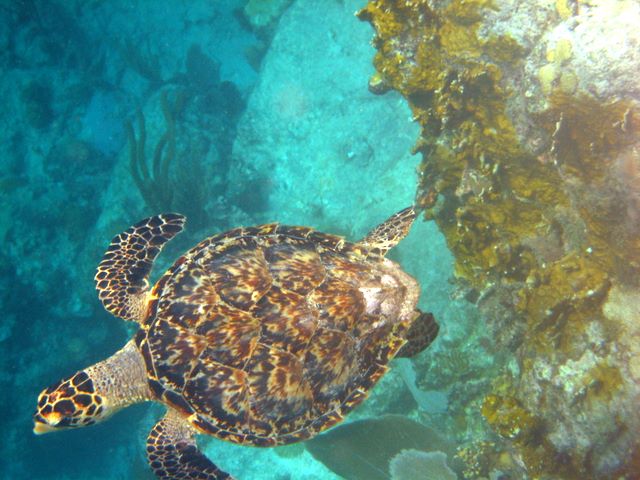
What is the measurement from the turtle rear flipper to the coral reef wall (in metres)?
0.75

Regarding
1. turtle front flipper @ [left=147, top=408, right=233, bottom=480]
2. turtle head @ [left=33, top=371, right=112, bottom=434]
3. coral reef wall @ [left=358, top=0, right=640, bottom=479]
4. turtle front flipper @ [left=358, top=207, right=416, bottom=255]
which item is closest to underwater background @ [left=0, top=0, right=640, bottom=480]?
coral reef wall @ [left=358, top=0, right=640, bottom=479]

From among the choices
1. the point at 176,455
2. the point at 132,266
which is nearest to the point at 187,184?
the point at 132,266

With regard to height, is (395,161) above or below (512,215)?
A: above

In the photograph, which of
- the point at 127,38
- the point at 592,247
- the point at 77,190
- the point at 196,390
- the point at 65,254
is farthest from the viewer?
the point at 127,38

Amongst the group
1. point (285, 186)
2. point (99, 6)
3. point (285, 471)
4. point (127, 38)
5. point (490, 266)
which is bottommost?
point (285, 471)

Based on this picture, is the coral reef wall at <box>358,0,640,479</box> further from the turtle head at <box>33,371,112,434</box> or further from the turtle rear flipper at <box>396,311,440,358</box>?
the turtle head at <box>33,371,112,434</box>

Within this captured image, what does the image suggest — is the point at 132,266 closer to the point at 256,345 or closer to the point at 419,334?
the point at 256,345

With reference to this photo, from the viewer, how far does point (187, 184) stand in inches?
345

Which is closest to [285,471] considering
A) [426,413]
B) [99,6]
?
[426,413]

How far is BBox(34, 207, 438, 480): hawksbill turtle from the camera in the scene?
3.09 meters

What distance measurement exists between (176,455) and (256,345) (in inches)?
58.1

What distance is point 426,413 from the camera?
242 inches

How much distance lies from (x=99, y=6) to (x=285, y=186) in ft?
40.5

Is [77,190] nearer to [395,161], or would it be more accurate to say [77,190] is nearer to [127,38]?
[127,38]
